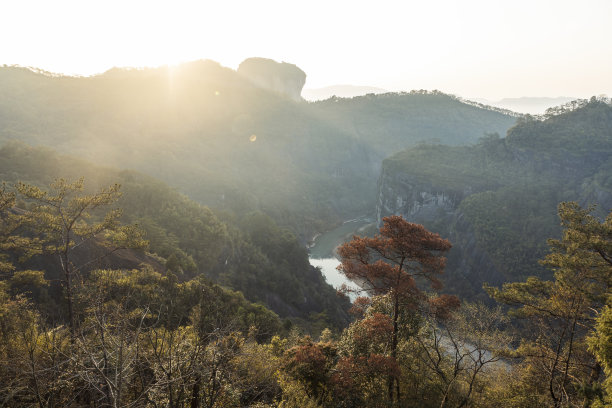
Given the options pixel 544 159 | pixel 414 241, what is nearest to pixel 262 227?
pixel 414 241

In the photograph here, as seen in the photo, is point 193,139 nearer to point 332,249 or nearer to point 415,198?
point 332,249

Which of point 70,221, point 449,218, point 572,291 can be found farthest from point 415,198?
point 70,221

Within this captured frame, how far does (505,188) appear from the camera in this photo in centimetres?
9212

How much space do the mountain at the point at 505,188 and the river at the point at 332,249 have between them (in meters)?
16.3

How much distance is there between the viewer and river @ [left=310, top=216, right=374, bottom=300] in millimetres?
82062

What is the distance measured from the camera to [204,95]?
17762 cm

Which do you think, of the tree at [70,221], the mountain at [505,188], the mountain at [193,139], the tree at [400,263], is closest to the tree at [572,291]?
the tree at [400,263]

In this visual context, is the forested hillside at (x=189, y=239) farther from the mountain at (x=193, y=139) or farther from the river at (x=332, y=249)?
the mountain at (x=193, y=139)

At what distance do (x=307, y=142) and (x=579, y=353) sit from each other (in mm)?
186804

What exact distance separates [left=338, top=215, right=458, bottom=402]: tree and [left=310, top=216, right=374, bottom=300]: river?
58.7 m

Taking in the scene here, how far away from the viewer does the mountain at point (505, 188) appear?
72.9 m

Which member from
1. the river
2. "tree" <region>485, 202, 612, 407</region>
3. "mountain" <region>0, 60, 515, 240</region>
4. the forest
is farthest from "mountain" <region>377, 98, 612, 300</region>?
"tree" <region>485, 202, 612, 407</region>

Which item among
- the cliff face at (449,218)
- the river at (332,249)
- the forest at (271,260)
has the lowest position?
the river at (332,249)

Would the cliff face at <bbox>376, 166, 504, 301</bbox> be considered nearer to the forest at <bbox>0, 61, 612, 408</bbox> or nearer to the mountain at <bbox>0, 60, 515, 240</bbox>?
the forest at <bbox>0, 61, 612, 408</bbox>
